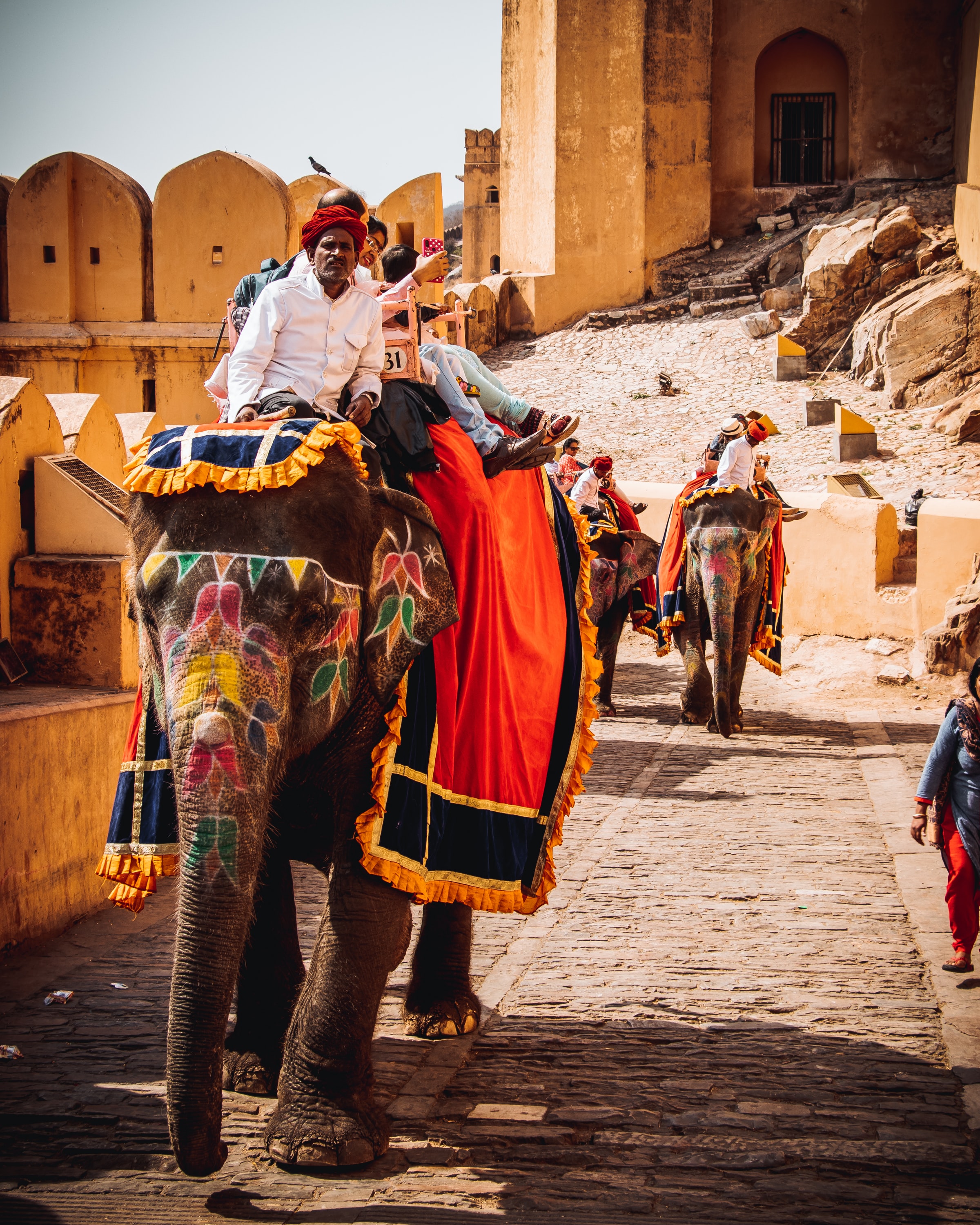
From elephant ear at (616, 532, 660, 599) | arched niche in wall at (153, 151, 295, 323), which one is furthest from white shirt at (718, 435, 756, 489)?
arched niche in wall at (153, 151, 295, 323)

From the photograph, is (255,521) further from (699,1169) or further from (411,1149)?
(699,1169)

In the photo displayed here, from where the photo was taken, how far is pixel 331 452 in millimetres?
3830

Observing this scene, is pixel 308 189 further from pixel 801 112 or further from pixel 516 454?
pixel 801 112

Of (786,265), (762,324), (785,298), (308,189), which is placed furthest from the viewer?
(786,265)

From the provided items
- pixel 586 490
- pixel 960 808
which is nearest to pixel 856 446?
pixel 586 490

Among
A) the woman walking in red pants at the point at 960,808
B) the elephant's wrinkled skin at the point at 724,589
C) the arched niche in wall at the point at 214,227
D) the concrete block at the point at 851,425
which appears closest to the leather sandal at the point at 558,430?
the woman walking in red pants at the point at 960,808

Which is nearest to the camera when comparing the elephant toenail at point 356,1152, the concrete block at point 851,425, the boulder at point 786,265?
the elephant toenail at point 356,1152

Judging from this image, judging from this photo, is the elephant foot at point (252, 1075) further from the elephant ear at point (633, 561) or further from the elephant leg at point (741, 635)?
the elephant ear at point (633, 561)

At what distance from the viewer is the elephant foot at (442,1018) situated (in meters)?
5.05

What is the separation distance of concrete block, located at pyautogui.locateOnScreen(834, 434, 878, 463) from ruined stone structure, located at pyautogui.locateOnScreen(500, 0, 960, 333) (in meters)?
14.3

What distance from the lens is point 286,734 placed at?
357 cm

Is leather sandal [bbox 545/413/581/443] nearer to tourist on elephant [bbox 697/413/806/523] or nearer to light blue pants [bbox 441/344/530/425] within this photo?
light blue pants [bbox 441/344/530/425]

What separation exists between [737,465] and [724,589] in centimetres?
115

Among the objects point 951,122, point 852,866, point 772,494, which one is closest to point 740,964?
point 852,866
